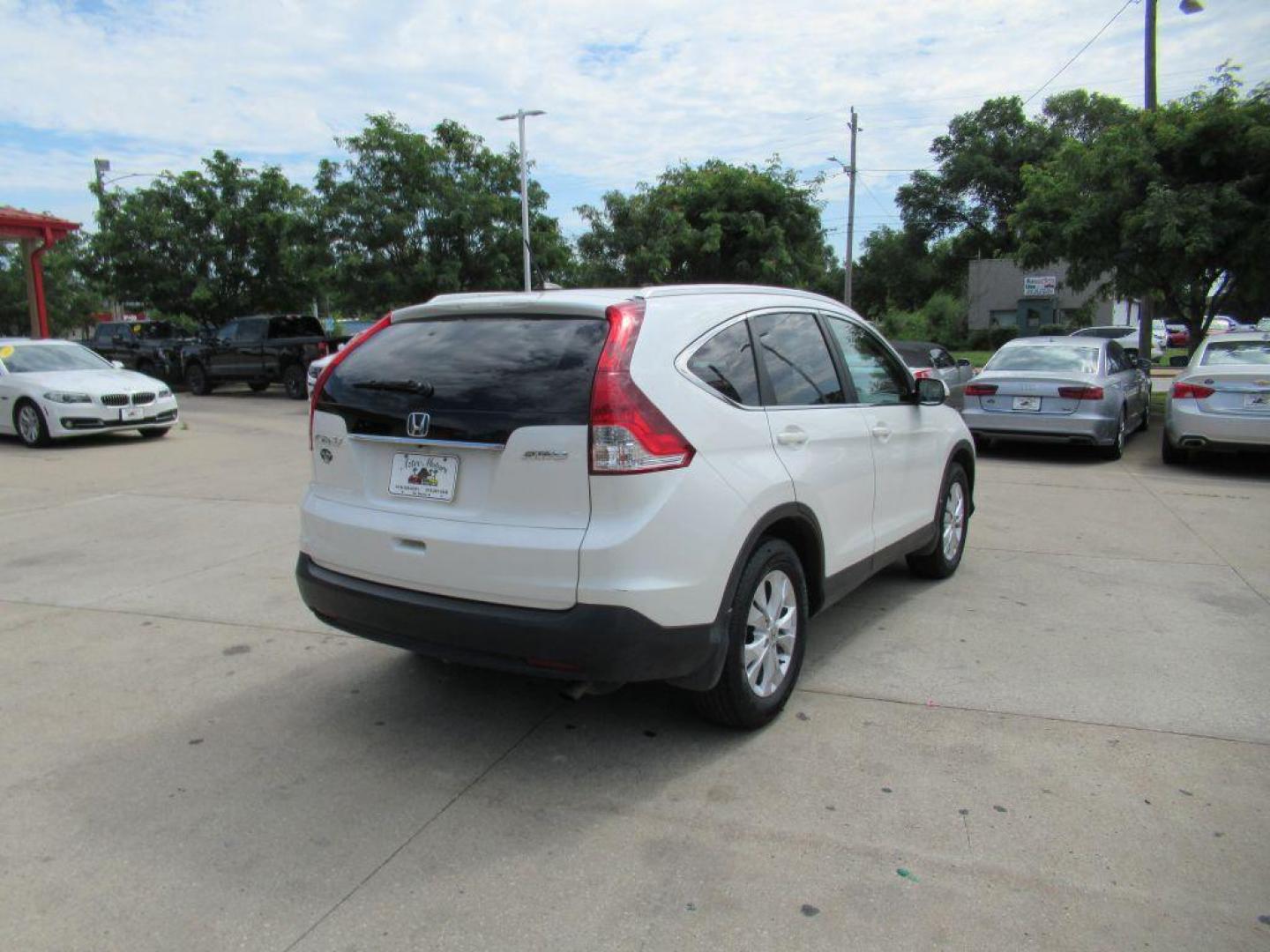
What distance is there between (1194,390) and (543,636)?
9.69 metres

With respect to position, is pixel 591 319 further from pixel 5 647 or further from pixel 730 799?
pixel 5 647

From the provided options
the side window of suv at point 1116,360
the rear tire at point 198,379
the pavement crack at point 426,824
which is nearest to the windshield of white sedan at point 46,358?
the rear tire at point 198,379

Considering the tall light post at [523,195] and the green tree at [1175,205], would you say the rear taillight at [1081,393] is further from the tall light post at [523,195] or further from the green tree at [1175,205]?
the tall light post at [523,195]

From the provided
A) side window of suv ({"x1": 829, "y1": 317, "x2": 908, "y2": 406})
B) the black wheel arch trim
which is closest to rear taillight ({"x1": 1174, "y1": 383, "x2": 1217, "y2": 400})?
side window of suv ({"x1": 829, "y1": 317, "x2": 908, "y2": 406})

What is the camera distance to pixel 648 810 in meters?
3.28

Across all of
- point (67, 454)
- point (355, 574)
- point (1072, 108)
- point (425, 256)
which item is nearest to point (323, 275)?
point (425, 256)

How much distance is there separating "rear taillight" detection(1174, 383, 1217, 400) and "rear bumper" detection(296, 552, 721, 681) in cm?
910

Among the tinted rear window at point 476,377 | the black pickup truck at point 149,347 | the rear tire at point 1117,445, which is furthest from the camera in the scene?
the black pickup truck at point 149,347

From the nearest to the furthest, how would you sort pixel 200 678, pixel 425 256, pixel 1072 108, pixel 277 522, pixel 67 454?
pixel 200 678, pixel 277 522, pixel 67 454, pixel 425 256, pixel 1072 108

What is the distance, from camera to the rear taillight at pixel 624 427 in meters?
3.21

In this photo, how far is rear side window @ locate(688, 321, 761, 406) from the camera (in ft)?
11.9

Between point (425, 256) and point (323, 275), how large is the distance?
2.39 metres

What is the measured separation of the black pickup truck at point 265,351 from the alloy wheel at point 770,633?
744 inches

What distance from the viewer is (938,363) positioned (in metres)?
16.9
